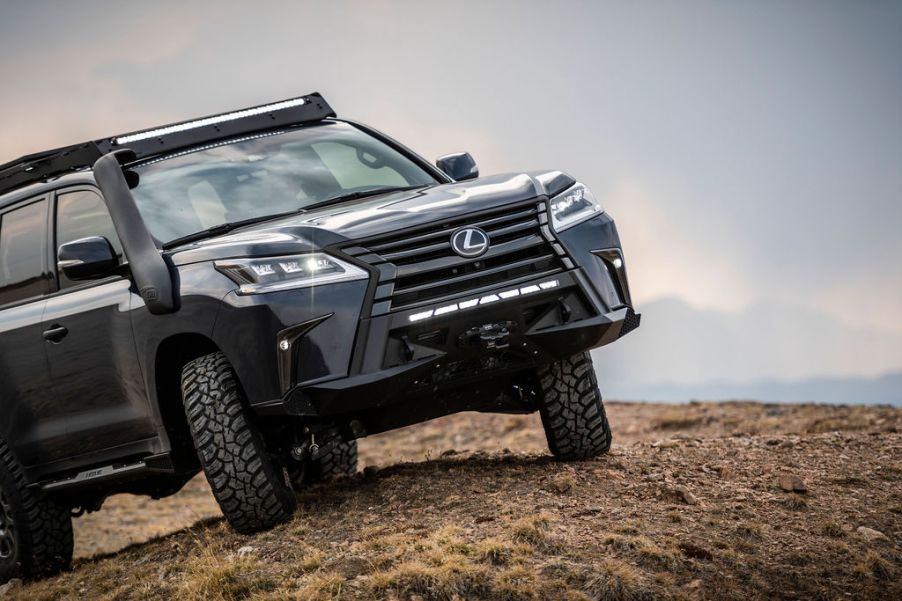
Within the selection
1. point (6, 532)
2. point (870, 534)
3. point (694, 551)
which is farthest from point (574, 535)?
point (6, 532)

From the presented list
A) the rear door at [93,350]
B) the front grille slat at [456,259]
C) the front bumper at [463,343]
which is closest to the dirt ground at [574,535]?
the front bumper at [463,343]

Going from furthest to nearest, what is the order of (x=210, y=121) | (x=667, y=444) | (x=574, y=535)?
1. (x=667, y=444)
2. (x=210, y=121)
3. (x=574, y=535)

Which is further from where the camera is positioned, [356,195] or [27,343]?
[27,343]

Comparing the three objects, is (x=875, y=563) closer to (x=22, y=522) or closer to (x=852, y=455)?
(x=852, y=455)

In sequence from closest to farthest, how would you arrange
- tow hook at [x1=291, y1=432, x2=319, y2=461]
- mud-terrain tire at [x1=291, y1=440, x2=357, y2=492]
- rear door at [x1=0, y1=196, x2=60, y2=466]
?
1. tow hook at [x1=291, y1=432, x2=319, y2=461]
2. rear door at [x1=0, y1=196, x2=60, y2=466]
3. mud-terrain tire at [x1=291, y1=440, x2=357, y2=492]

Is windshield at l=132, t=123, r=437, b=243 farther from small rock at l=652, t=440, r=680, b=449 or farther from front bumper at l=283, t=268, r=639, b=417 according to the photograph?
small rock at l=652, t=440, r=680, b=449

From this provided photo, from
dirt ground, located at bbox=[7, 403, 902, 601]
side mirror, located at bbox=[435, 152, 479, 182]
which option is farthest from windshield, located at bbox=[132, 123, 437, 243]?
dirt ground, located at bbox=[7, 403, 902, 601]

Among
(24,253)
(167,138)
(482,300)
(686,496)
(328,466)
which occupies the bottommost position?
(328,466)

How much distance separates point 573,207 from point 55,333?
3015 millimetres

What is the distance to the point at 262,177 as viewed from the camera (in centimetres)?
727

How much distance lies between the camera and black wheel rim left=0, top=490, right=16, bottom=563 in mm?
7820

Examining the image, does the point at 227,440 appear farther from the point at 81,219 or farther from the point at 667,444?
the point at 667,444

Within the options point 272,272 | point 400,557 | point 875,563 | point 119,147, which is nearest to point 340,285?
point 272,272

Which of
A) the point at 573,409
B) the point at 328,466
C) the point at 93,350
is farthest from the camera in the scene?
the point at 328,466
